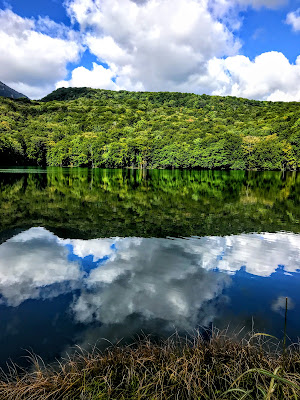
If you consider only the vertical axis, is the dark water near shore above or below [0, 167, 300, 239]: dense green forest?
below

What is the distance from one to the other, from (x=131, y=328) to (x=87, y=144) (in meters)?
123

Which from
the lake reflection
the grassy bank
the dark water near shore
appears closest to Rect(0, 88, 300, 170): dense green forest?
the dark water near shore

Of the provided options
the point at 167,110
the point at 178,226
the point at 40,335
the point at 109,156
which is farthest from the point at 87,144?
the point at 40,335

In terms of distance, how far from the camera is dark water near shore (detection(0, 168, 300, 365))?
6.93 m

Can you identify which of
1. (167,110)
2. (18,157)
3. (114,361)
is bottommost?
(114,361)

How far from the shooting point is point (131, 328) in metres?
6.79

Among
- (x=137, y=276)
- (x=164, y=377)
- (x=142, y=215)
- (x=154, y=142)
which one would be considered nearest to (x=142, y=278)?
(x=137, y=276)

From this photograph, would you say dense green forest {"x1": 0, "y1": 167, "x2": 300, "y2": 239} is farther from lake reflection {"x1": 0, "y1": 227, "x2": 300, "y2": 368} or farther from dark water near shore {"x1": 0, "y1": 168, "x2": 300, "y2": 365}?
lake reflection {"x1": 0, "y1": 227, "x2": 300, "y2": 368}

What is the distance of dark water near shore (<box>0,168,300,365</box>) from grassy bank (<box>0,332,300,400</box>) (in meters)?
1.38

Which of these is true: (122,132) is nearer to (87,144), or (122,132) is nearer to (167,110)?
(87,144)

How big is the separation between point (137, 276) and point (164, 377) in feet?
18.3

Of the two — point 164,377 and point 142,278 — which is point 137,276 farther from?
point 164,377

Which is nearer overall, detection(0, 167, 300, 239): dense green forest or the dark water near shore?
the dark water near shore

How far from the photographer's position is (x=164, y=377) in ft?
15.1
